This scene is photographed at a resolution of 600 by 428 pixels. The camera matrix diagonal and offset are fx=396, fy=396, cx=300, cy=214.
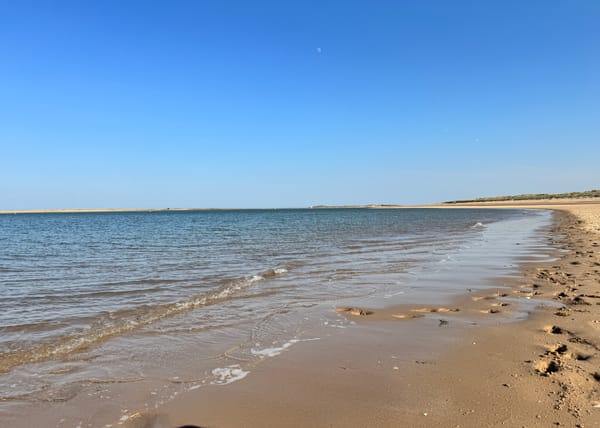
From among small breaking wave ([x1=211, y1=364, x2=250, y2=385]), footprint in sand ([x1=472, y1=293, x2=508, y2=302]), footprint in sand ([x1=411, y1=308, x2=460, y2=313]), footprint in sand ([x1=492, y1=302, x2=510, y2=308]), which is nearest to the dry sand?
small breaking wave ([x1=211, y1=364, x2=250, y2=385])

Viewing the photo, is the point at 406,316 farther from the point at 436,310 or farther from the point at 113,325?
the point at 113,325

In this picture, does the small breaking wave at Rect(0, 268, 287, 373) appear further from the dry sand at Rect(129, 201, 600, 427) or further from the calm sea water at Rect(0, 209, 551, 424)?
the dry sand at Rect(129, 201, 600, 427)

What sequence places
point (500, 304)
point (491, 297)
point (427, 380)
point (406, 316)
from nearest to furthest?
1. point (427, 380)
2. point (406, 316)
3. point (500, 304)
4. point (491, 297)

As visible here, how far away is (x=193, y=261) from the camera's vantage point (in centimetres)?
1486

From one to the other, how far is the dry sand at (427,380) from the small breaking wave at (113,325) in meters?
2.66

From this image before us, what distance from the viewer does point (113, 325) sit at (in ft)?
22.2

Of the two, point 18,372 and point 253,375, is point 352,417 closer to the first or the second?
point 253,375

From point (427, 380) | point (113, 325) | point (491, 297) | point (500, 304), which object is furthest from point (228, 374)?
point (491, 297)

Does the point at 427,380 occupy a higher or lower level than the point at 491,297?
higher

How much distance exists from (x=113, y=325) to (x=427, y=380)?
5.21 metres

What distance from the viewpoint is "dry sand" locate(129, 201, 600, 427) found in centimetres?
353

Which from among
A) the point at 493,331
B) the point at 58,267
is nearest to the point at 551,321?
the point at 493,331

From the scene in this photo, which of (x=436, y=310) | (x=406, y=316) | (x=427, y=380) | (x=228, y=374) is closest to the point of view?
(x=427, y=380)

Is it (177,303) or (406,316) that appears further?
(177,303)
